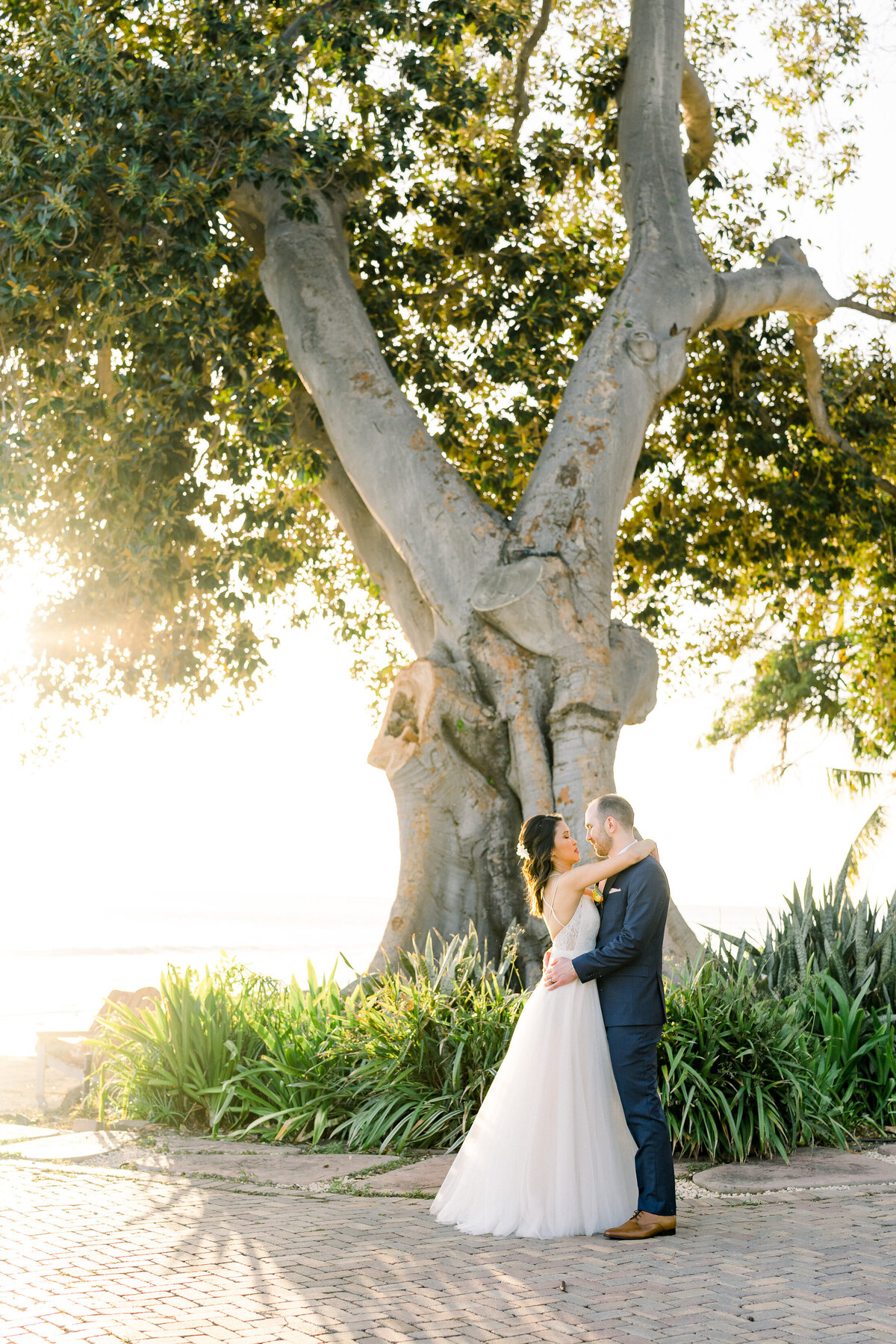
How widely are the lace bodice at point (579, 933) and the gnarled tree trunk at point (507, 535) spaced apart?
299 centimetres

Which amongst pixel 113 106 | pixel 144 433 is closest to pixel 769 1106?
pixel 144 433

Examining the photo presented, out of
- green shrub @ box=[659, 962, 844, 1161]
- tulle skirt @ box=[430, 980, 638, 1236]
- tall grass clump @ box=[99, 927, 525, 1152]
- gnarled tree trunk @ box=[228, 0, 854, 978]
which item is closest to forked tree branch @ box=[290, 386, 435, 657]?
gnarled tree trunk @ box=[228, 0, 854, 978]

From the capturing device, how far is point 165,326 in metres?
9.30

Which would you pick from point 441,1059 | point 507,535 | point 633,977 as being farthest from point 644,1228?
point 507,535

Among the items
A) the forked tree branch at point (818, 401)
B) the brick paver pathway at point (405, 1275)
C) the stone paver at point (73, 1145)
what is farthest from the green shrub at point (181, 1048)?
the forked tree branch at point (818, 401)

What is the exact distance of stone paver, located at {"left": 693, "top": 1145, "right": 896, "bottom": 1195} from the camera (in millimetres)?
5863

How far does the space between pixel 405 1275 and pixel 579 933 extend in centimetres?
174

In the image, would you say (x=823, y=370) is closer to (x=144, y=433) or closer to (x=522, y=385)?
(x=522, y=385)

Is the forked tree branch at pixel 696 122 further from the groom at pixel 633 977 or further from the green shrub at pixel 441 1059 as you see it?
the groom at pixel 633 977

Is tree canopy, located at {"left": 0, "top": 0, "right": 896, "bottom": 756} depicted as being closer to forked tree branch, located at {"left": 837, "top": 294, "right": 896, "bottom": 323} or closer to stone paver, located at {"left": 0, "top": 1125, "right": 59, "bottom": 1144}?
forked tree branch, located at {"left": 837, "top": 294, "right": 896, "bottom": 323}

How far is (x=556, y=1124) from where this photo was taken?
5273 mm

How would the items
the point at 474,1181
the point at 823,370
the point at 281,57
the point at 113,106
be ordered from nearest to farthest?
the point at 474,1181 < the point at 113,106 < the point at 281,57 < the point at 823,370

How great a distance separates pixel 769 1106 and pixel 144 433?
6.64m

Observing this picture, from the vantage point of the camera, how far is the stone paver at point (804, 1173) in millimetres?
5863
